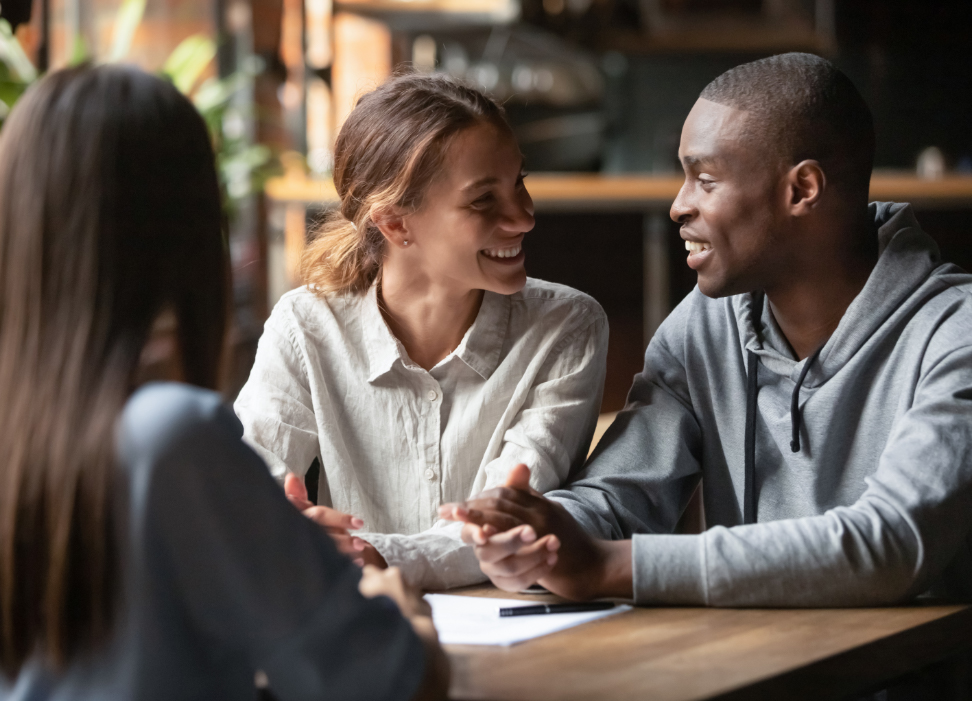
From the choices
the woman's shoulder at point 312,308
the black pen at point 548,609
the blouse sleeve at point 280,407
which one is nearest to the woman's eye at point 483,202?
the woman's shoulder at point 312,308

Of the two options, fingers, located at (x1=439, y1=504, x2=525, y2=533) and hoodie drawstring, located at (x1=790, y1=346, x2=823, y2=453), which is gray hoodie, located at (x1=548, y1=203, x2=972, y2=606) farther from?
fingers, located at (x1=439, y1=504, x2=525, y2=533)

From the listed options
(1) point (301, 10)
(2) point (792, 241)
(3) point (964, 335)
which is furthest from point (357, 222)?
(1) point (301, 10)

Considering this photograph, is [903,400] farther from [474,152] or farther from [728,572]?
[474,152]

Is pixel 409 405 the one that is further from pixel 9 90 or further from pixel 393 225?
pixel 9 90

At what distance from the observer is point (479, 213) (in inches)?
63.9

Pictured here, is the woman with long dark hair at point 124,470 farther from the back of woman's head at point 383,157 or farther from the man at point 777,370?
the back of woman's head at point 383,157

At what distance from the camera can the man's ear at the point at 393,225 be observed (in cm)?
166

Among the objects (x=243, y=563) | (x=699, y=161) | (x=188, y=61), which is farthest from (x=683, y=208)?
(x=188, y=61)

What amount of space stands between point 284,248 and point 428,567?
162 inches

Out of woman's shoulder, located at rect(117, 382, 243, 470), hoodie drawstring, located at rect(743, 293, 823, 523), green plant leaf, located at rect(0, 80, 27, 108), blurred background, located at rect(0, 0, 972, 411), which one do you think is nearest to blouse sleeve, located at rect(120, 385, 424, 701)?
woman's shoulder, located at rect(117, 382, 243, 470)

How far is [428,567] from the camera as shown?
52.5 inches

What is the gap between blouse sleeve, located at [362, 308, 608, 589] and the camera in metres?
1.34

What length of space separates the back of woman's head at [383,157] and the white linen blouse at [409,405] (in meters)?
0.13

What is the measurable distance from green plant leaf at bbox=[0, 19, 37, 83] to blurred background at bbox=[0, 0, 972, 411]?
0.62m
